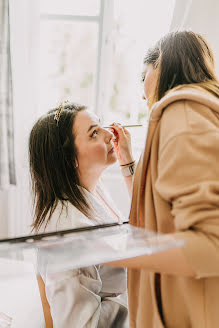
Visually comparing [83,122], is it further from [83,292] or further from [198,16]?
[198,16]

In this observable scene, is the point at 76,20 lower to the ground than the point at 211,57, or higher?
higher

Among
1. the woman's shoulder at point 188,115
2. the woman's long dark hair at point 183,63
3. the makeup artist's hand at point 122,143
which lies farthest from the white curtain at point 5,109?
the woman's shoulder at point 188,115

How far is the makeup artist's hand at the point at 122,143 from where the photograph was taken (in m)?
1.13

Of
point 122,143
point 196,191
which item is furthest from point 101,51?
point 196,191

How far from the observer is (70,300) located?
848mm

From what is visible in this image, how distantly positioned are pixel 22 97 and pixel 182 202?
145 cm

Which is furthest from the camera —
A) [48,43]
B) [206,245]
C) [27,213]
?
[48,43]

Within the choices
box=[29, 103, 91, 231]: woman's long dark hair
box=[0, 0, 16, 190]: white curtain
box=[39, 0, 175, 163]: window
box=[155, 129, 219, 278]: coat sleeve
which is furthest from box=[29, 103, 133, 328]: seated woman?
box=[39, 0, 175, 163]: window

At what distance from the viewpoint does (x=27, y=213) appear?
185cm

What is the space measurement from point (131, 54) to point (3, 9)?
0.83 meters

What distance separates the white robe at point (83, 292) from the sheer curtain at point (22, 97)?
31.4 inches

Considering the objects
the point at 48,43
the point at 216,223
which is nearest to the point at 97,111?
the point at 48,43

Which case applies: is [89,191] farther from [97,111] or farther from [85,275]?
[97,111]

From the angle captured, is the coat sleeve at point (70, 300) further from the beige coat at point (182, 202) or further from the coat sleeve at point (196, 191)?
the coat sleeve at point (196, 191)
